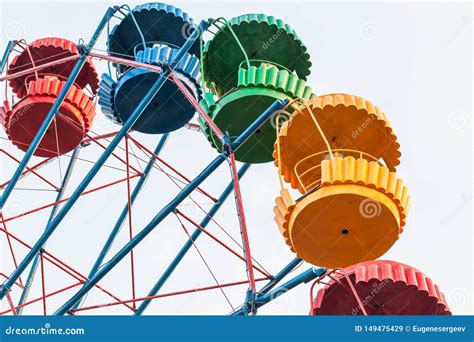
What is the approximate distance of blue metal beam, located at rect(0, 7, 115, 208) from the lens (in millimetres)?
17188

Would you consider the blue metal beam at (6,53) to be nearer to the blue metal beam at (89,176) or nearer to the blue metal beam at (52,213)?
the blue metal beam at (52,213)

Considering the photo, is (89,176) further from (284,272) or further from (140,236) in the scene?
(284,272)

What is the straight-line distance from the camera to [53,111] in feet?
57.2

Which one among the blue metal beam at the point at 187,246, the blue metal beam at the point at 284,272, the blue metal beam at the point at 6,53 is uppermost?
the blue metal beam at the point at 6,53

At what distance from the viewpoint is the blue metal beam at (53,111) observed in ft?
56.4

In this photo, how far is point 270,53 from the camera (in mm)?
19031

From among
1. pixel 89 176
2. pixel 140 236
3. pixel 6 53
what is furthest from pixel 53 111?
pixel 6 53

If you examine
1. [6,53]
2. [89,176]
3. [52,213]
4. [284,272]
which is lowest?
[284,272]

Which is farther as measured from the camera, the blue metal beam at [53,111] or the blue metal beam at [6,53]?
the blue metal beam at [6,53]

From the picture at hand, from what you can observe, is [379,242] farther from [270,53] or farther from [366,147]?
[270,53]

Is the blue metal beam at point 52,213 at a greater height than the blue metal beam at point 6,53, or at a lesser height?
lesser

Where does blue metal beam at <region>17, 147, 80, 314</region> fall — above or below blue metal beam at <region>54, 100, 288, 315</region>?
above

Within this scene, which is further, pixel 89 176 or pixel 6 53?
pixel 6 53

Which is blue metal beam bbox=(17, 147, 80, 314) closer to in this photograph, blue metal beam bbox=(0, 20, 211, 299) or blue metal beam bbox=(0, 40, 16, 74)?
blue metal beam bbox=(0, 20, 211, 299)
